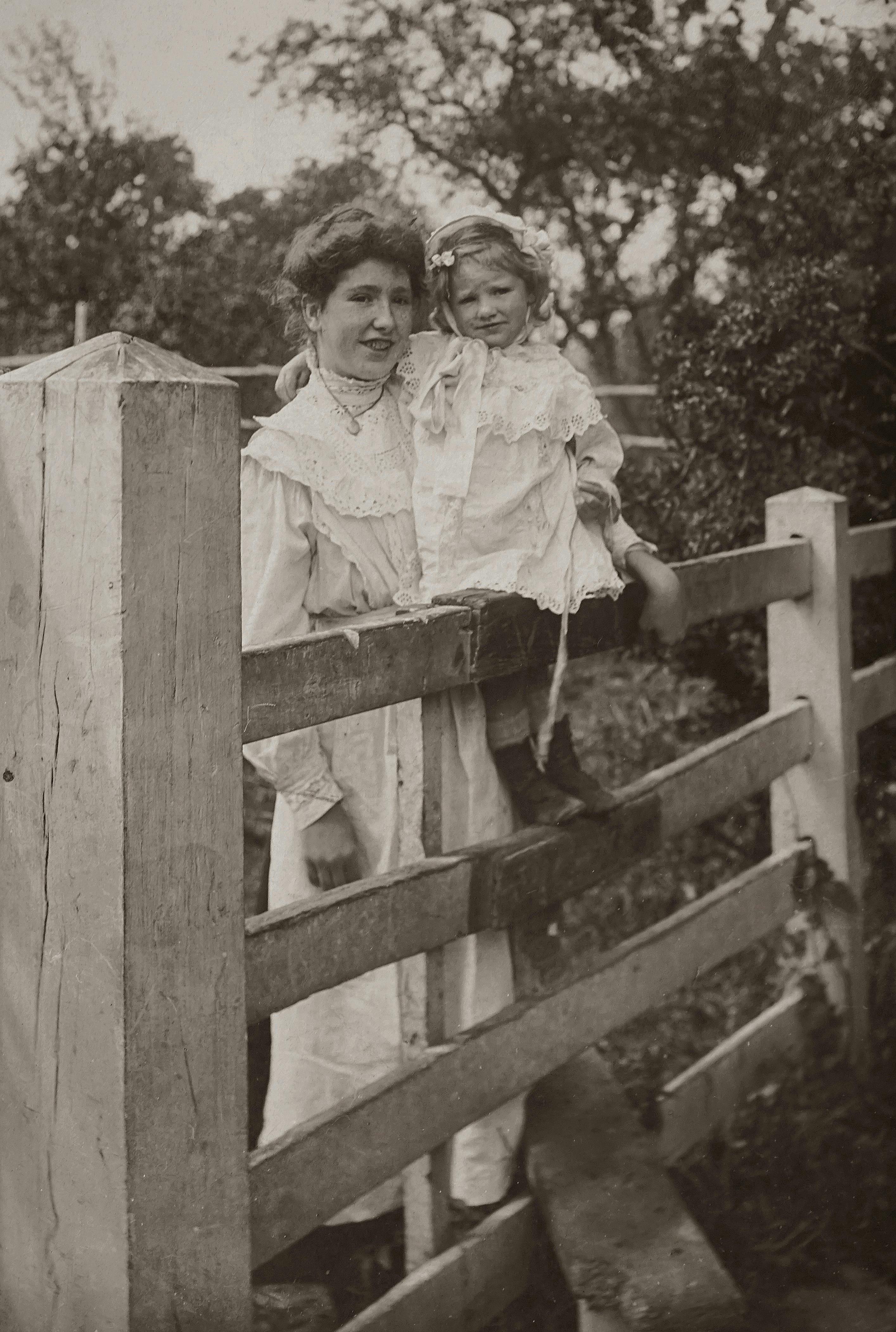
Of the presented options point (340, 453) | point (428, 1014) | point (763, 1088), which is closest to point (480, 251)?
point (340, 453)

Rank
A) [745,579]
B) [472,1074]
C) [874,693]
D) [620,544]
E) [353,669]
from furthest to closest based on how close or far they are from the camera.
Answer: [874,693] < [745,579] < [620,544] < [472,1074] < [353,669]

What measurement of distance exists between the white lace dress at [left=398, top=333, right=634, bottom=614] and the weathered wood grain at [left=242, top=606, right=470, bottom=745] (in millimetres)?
214

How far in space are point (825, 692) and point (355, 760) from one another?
173 cm

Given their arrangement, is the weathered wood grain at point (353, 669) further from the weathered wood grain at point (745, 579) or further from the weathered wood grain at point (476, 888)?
the weathered wood grain at point (745, 579)

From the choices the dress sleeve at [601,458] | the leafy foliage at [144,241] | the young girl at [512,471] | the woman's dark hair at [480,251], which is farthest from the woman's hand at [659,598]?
the leafy foliage at [144,241]

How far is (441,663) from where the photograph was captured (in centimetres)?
250

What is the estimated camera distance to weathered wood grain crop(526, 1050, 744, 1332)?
2.40m

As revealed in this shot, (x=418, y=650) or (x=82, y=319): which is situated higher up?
(x=82, y=319)

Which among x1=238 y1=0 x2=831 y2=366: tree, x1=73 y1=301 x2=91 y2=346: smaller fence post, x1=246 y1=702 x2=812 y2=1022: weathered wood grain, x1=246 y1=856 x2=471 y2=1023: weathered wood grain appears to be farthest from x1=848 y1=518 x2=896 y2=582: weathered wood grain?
x1=73 y1=301 x2=91 y2=346: smaller fence post

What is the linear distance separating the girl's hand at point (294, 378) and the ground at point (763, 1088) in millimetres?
1198

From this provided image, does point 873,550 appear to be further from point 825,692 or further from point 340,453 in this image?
point 340,453

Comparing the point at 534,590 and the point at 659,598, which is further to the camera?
the point at 659,598

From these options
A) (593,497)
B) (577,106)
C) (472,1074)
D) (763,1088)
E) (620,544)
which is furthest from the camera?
(577,106)

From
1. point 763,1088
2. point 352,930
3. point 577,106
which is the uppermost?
point 577,106
